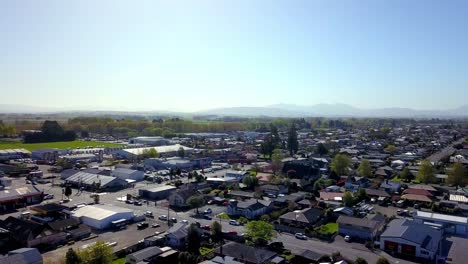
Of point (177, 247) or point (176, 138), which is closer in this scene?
point (177, 247)

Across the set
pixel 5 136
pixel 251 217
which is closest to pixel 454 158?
pixel 251 217

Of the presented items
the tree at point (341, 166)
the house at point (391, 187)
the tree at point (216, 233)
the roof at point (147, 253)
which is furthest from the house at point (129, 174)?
the house at point (391, 187)

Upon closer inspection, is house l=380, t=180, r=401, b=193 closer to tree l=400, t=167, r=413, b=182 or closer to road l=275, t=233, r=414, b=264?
tree l=400, t=167, r=413, b=182

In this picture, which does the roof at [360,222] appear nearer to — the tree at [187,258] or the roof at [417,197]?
the roof at [417,197]

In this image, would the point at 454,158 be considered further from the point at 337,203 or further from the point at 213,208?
the point at 213,208

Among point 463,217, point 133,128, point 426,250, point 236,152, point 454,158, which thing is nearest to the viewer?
point 426,250

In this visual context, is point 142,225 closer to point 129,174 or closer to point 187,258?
point 187,258

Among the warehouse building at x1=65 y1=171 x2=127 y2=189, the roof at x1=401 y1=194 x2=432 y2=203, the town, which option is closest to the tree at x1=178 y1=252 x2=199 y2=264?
the town
